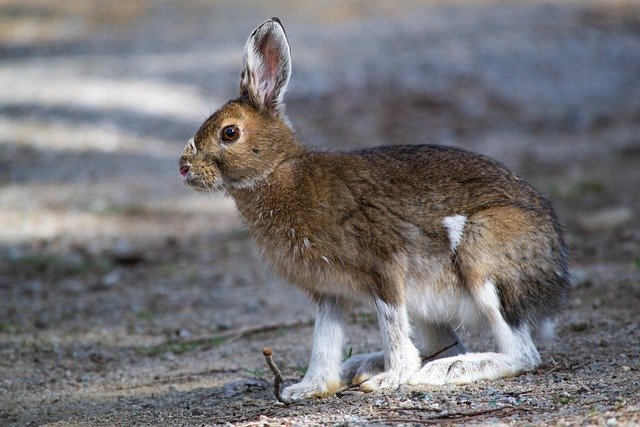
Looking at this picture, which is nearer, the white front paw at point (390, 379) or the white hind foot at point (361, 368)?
the white front paw at point (390, 379)

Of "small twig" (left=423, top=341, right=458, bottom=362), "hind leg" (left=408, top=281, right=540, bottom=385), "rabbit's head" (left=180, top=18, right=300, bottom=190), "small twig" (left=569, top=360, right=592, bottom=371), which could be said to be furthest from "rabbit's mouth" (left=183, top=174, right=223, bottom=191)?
"small twig" (left=569, top=360, right=592, bottom=371)

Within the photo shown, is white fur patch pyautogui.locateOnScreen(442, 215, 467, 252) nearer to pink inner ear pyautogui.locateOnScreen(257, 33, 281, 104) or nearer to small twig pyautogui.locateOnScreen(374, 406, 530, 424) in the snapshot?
small twig pyautogui.locateOnScreen(374, 406, 530, 424)

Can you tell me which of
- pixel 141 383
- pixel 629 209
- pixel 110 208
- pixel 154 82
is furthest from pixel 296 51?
pixel 141 383

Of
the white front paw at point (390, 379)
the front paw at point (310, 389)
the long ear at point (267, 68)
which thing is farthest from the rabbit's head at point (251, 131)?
the white front paw at point (390, 379)

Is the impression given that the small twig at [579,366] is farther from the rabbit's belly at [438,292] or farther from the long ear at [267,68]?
the long ear at [267,68]

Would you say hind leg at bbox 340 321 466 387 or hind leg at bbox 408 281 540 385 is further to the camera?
hind leg at bbox 340 321 466 387

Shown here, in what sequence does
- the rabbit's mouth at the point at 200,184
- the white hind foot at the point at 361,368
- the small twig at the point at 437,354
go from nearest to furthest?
the rabbit's mouth at the point at 200,184, the white hind foot at the point at 361,368, the small twig at the point at 437,354

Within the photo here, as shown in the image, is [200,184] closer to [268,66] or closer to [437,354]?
[268,66]
